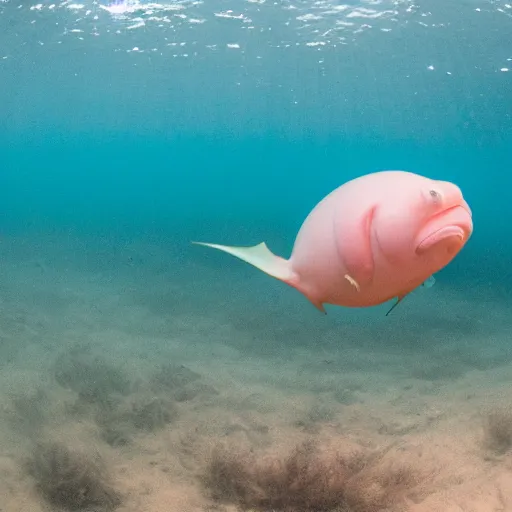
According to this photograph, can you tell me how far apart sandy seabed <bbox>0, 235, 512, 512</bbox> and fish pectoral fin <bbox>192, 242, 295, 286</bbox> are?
273 cm

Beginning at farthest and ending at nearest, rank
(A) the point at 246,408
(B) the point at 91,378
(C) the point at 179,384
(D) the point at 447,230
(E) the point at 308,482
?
(C) the point at 179,384 → (B) the point at 91,378 → (A) the point at 246,408 → (E) the point at 308,482 → (D) the point at 447,230

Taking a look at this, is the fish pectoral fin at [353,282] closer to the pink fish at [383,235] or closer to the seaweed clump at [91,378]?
the pink fish at [383,235]

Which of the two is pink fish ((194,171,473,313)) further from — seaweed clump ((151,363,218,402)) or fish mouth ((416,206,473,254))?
seaweed clump ((151,363,218,402))

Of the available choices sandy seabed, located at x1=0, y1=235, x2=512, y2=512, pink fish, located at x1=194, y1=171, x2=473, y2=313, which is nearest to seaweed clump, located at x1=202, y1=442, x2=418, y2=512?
sandy seabed, located at x1=0, y1=235, x2=512, y2=512

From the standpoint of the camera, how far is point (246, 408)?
18.3ft

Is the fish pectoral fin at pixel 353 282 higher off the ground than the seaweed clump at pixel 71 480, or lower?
higher

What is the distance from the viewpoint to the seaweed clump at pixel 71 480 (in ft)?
11.9

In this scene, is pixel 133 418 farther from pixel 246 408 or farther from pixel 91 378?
pixel 246 408

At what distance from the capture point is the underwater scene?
62.4 inches

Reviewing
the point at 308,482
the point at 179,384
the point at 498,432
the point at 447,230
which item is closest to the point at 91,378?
the point at 179,384

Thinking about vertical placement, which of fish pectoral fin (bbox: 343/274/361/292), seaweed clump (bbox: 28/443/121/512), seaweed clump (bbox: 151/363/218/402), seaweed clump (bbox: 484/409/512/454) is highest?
fish pectoral fin (bbox: 343/274/361/292)

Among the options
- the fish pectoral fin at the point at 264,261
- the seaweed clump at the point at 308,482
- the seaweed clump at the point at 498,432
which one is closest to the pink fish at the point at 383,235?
Result: the fish pectoral fin at the point at 264,261

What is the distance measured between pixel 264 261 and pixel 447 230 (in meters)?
0.62

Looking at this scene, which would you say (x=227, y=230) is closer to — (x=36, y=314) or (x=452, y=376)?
(x=36, y=314)
